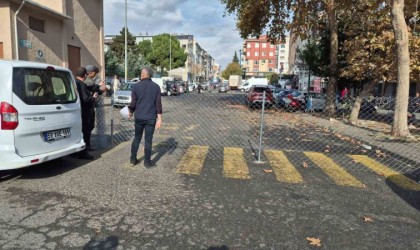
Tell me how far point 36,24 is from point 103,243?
18272 millimetres

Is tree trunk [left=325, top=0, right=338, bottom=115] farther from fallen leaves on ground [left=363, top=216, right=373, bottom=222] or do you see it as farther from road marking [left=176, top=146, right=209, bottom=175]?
fallen leaves on ground [left=363, top=216, right=373, bottom=222]

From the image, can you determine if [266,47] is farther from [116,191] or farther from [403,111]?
[116,191]

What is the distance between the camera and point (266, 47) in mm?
134625

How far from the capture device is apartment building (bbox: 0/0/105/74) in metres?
16.4

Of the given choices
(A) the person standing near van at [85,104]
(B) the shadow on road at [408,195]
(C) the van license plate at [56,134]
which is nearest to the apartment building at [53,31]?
(A) the person standing near van at [85,104]

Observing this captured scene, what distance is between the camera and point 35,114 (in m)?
5.23

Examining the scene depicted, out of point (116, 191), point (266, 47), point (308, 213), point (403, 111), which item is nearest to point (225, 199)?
point (308, 213)

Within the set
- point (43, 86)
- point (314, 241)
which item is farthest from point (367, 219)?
point (43, 86)

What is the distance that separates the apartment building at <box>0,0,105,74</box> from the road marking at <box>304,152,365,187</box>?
48.6 ft

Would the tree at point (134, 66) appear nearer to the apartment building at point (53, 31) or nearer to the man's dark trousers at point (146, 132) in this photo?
the apartment building at point (53, 31)

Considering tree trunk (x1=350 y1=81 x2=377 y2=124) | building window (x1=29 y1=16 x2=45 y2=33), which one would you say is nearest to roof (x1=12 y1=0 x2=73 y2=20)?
building window (x1=29 y1=16 x2=45 y2=33)

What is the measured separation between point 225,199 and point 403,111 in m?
9.97

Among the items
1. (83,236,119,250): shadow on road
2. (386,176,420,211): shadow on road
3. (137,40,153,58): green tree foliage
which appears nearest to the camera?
(83,236,119,250): shadow on road

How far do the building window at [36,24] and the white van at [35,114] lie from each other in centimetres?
1432
